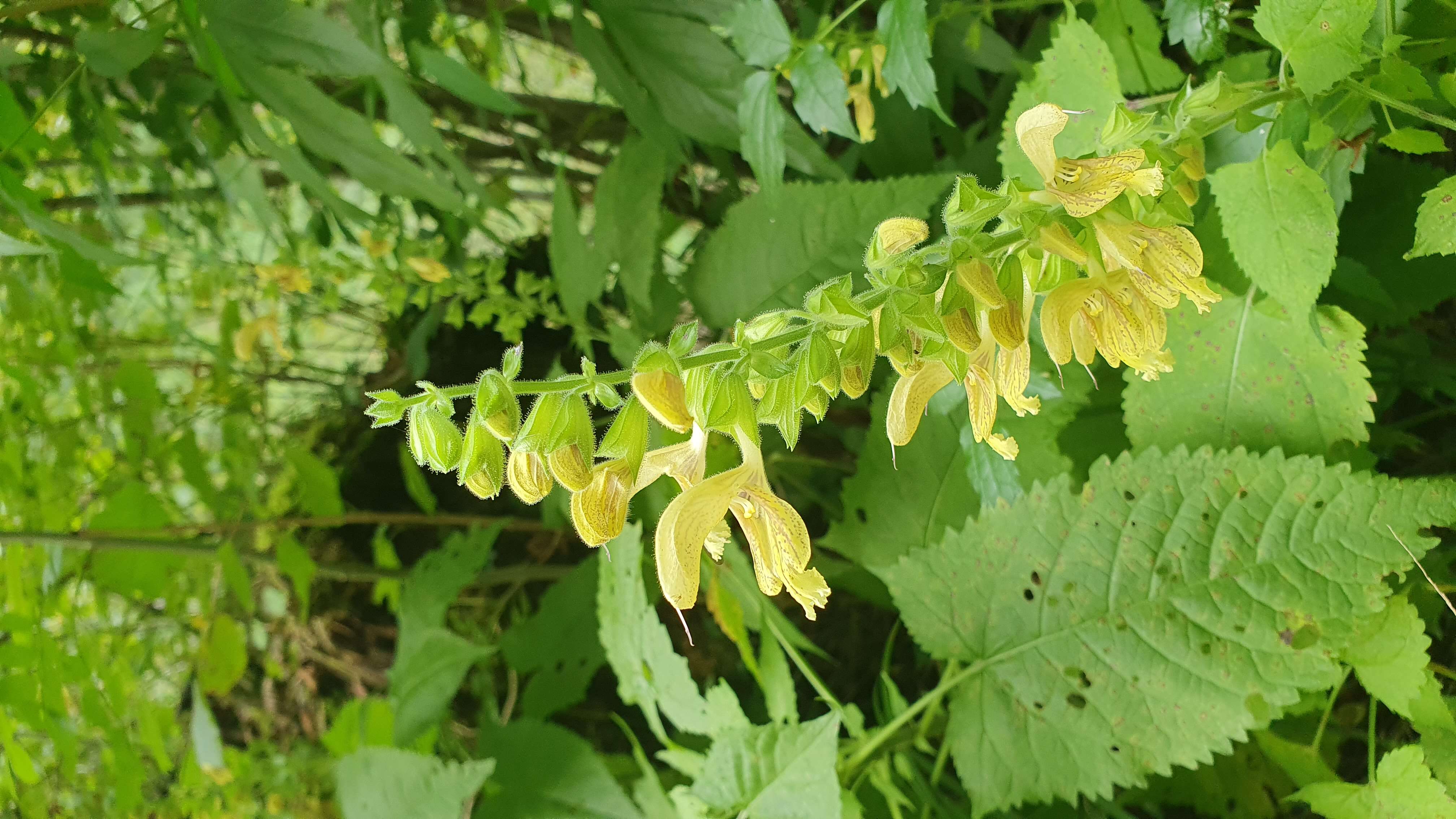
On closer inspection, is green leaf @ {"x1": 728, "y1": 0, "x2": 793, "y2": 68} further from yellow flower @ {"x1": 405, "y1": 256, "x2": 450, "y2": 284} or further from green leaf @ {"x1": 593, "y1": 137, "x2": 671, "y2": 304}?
yellow flower @ {"x1": 405, "y1": 256, "x2": 450, "y2": 284}

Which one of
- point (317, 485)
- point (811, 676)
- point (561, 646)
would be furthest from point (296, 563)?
point (811, 676)

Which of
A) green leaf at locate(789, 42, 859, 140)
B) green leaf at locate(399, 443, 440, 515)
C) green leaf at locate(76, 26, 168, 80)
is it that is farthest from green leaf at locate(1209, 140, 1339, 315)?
green leaf at locate(399, 443, 440, 515)

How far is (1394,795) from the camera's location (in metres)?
0.60

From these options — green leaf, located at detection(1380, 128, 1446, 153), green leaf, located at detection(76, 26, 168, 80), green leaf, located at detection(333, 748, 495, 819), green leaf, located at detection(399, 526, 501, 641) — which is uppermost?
green leaf, located at detection(76, 26, 168, 80)

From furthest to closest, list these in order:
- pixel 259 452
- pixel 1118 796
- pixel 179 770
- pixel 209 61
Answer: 1. pixel 179 770
2. pixel 259 452
3. pixel 1118 796
4. pixel 209 61

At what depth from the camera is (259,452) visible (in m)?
1.38

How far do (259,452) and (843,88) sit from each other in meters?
1.13

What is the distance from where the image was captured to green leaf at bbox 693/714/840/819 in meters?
0.74

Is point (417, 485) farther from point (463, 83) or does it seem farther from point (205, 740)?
point (463, 83)

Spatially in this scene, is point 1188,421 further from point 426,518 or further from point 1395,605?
point 426,518

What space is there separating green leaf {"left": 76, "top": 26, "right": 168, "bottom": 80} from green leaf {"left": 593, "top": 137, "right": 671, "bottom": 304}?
43 centimetres

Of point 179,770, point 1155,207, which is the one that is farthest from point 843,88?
point 179,770

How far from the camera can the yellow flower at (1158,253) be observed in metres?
0.41

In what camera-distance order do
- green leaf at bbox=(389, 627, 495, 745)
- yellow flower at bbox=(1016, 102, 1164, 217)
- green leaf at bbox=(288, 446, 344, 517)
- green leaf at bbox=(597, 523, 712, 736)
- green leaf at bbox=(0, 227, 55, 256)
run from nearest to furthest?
yellow flower at bbox=(1016, 102, 1164, 217) < green leaf at bbox=(0, 227, 55, 256) < green leaf at bbox=(597, 523, 712, 736) < green leaf at bbox=(389, 627, 495, 745) < green leaf at bbox=(288, 446, 344, 517)
